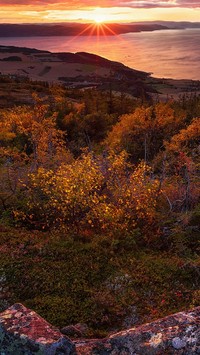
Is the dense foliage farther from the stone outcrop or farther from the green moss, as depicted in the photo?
the stone outcrop

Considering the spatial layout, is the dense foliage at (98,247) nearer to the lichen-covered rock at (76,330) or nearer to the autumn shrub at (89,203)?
the autumn shrub at (89,203)

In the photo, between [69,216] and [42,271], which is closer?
[42,271]

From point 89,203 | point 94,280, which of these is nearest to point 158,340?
point 94,280

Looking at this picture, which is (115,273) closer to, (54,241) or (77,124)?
(54,241)

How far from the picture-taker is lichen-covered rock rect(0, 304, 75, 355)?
589cm

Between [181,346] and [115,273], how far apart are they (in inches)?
315

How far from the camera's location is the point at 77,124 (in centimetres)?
4847

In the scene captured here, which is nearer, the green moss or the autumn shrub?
the green moss

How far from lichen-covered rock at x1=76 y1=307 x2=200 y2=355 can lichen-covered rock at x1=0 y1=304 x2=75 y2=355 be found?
474 mm

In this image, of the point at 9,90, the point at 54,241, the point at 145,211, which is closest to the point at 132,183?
the point at 145,211

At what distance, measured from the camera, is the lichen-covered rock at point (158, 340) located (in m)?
5.96

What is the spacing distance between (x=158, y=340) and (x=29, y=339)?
2.13 metres

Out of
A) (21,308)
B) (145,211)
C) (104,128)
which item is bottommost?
(104,128)

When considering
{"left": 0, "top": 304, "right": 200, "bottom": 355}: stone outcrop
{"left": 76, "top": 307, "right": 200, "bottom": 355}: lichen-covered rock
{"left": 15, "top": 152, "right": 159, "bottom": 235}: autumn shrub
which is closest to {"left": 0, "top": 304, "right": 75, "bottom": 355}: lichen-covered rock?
{"left": 0, "top": 304, "right": 200, "bottom": 355}: stone outcrop
